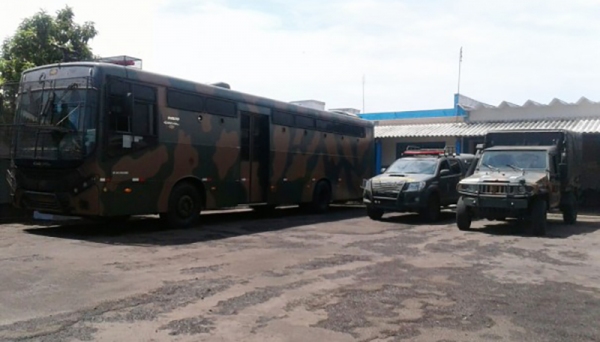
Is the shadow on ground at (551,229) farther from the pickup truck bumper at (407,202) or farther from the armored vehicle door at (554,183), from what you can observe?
the pickup truck bumper at (407,202)

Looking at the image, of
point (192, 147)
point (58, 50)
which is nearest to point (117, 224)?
point (192, 147)

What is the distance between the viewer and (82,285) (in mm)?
6914

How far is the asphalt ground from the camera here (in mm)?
5336

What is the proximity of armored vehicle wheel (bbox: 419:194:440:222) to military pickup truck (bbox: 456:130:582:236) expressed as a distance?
151 cm

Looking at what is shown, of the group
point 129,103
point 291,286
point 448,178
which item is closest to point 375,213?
point 448,178

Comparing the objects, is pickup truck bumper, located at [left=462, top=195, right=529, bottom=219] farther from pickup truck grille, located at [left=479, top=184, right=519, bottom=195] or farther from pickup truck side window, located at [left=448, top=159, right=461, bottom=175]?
pickup truck side window, located at [left=448, top=159, right=461, bottom=175]

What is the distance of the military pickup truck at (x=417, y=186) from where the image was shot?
14.8m

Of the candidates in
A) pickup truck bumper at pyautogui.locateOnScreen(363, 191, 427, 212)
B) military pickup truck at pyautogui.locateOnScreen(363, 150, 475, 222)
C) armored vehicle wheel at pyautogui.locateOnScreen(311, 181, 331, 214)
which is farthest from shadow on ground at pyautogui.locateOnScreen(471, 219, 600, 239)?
armored vehicle wheel at pyautogui.locateOnScreen(311, 181, 331, 214)

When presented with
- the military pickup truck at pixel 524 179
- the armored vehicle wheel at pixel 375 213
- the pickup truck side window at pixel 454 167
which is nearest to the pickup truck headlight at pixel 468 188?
the military pickup truck at pixel 524 179

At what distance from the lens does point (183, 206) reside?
41.2ft

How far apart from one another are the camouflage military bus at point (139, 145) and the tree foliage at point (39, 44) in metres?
6.76

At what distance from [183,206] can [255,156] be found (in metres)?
2.93

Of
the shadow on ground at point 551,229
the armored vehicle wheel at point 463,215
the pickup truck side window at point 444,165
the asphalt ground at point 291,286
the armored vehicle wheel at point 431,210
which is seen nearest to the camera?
the asphalt ground at point 291,286

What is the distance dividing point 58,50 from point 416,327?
16.1 meters
